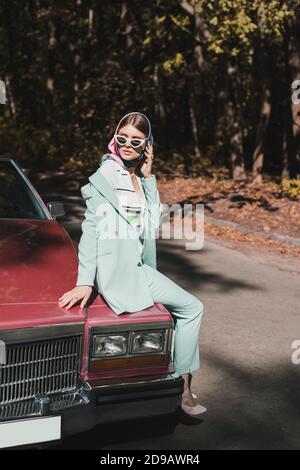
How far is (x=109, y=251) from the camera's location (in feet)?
12.3

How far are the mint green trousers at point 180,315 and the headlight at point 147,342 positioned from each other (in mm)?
322

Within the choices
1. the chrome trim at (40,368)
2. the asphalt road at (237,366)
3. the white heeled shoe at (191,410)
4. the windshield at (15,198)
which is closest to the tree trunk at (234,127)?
the asphalt road at (237,366)

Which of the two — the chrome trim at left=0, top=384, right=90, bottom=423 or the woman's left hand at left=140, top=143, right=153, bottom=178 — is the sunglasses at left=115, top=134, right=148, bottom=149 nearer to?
the woman's left hand at left=140, top=143, right=153, bottom=178

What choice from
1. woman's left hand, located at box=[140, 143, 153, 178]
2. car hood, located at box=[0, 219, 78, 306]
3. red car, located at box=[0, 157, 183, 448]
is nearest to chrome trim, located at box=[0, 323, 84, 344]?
red car, located at box=[0, 157, 183, 448]

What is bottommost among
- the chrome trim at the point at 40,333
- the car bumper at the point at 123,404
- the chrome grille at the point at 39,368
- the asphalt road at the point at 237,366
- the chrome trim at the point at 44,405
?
the asphalt road at the point at 237,366

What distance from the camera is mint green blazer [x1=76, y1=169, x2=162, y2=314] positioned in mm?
3664

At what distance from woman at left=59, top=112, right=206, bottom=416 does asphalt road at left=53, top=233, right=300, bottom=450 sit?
0.45 m

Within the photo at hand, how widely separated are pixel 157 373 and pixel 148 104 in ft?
88.9

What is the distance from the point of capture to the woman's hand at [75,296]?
3477 mm

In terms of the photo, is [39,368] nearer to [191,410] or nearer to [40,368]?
[40,368]

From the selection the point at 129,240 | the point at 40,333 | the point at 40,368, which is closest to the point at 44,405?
the point at 40,368

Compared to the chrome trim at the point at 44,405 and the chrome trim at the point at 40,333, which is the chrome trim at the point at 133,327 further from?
the chrome trim at the point at 44,405

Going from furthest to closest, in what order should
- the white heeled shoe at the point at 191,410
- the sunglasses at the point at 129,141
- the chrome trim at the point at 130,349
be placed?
1. the white heeled shoe at the point at 191,410
2. the sunglasses at the point at 129,141
3. the chrome trim at the point at 130,349

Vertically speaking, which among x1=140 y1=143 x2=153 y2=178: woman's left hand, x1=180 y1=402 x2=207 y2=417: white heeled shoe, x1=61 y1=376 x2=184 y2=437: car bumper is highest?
x1=140 y1=143 x2=153 y2=178: woman's left hand
